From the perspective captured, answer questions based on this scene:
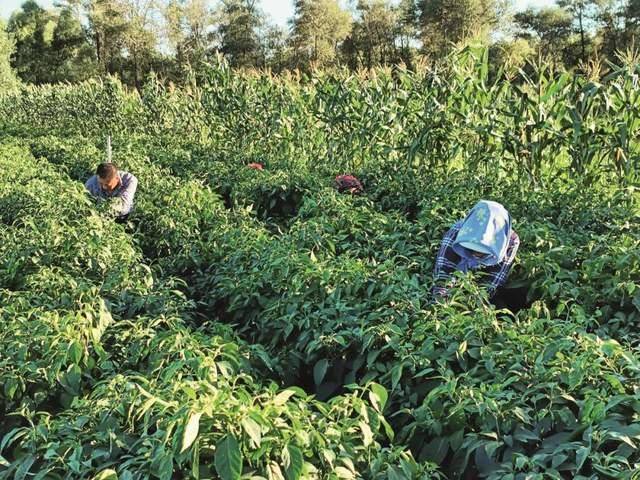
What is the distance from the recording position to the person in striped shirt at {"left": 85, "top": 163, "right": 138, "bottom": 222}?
5214 millimetres

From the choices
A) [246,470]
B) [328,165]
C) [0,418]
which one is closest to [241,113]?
[328,165]

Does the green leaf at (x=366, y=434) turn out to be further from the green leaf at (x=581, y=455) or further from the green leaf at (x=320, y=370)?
the green leaf at (x=320, y=370)

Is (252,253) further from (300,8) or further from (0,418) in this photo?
(300,8)

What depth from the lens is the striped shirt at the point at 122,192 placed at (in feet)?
16.9

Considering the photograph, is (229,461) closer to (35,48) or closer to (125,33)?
(125,33)

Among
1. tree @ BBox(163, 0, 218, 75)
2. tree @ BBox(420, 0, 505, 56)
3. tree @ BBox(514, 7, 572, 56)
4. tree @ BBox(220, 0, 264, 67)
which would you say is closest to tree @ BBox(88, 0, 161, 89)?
tree @ BBox(163, 0, 218, 75)

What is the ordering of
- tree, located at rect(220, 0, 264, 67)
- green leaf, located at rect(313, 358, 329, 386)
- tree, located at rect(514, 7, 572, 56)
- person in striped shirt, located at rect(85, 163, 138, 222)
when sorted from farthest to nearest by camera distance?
tree, located at rect(220, 0, 264, 67), tree, located at rect(514, 7, 572, 56), person in striped shirt, located at rect(85, 163, 138, 222), green leaf, located at rect(313, 358, 329, 386)

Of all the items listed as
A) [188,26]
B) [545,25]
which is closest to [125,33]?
[188,26]

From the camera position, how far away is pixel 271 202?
591cm

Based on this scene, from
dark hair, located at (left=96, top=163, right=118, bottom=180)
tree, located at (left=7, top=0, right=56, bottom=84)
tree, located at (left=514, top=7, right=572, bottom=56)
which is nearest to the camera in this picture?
dark hair, located at (left=96, top=163, right=118, bottom=180)

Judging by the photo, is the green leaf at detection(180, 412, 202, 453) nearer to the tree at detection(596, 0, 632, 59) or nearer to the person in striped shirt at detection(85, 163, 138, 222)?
the person in striped shirt at detection(85, 163, 138, 222)

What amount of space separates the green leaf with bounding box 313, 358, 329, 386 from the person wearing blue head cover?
36.7 inches

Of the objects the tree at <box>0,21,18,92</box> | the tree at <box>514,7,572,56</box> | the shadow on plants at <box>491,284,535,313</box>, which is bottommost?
the shadow on plants at <box>491,284,535,313</box>

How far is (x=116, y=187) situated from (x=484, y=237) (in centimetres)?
353
